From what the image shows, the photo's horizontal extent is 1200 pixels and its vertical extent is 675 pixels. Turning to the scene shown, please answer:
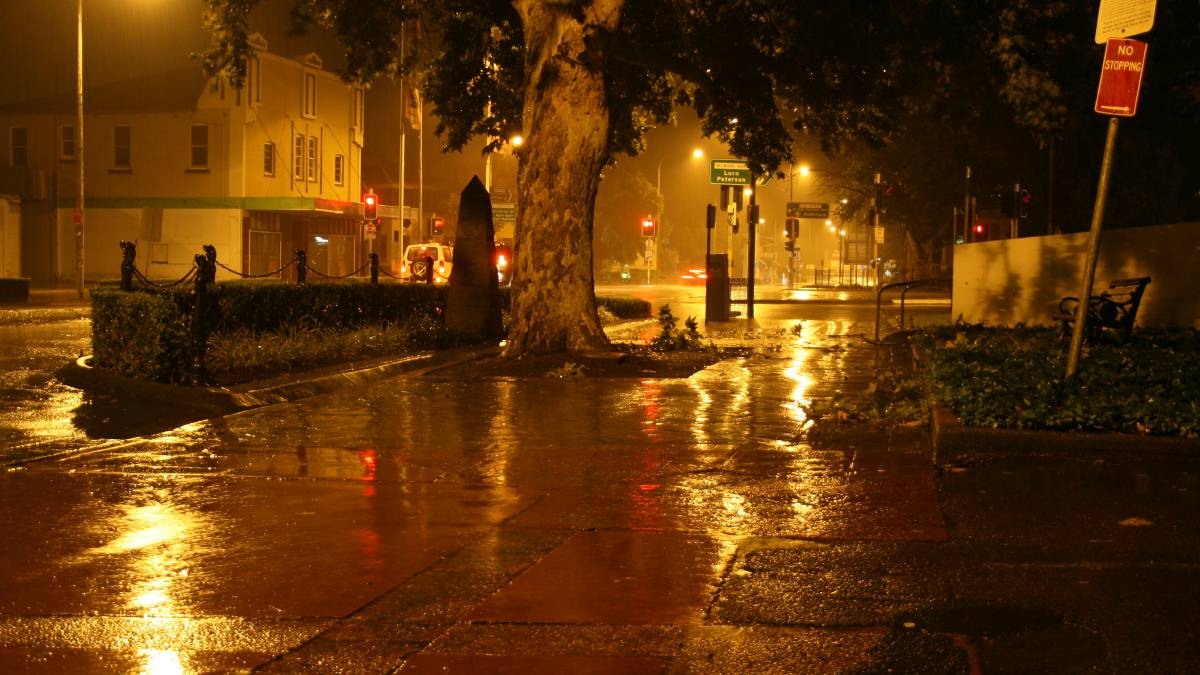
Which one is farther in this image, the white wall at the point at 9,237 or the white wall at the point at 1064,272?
the white wall at the point at 9,237

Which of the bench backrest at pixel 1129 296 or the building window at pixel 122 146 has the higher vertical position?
the building window at pixel 122 146

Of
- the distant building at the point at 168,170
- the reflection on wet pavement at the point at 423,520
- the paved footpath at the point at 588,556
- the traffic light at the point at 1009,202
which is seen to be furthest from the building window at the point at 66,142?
the paved footpath at the point at 588,556

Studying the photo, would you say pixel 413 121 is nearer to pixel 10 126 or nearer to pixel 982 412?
pixel 10 126

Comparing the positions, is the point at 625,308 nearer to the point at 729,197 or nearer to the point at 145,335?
the point at 729,197

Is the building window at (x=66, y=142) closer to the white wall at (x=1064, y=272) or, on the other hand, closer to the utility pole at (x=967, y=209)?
the utility pole at (x=967, y=209)

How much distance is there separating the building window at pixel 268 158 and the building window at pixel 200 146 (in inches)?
94.4

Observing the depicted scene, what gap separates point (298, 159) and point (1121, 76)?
48.5 meters

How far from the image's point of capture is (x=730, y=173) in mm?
27625

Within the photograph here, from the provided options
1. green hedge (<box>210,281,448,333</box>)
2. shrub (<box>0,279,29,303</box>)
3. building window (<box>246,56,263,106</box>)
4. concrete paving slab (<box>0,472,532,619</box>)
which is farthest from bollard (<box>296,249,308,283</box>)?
building window (<box>246,56,263,106</box>)

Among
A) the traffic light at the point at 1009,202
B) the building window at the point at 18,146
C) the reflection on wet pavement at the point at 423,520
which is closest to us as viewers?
the reflection on wet pavement at the point at 423,520

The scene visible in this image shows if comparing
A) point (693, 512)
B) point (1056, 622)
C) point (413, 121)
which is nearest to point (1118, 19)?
point (693, 512)

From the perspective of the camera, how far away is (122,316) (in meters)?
14.0

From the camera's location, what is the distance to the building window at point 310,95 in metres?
54.8

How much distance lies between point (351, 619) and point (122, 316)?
956 centimetres
